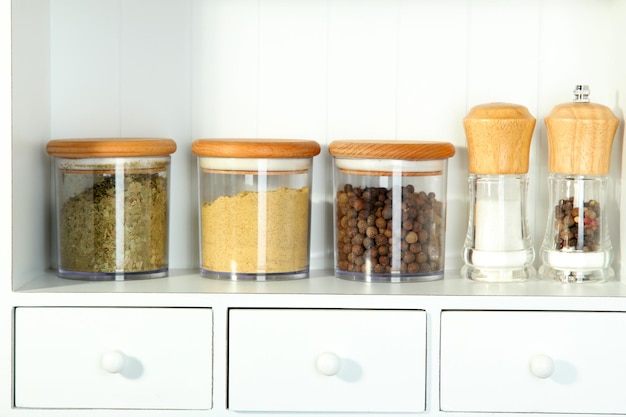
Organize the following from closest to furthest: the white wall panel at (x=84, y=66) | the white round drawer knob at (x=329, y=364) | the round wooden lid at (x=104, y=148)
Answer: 1. the white round drawer knob at (x=329, y=364)
2. the round wooden lid at (x=104, y=148)
3. the white wall panel at (x=84, y=66)

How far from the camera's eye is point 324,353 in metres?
1.33

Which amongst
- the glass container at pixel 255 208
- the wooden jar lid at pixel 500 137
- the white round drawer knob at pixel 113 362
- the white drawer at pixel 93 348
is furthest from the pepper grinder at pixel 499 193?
the white round drawer knob at pixel 113 362

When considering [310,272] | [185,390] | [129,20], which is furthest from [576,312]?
[129,20]

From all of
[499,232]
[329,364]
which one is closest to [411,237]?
[499,232]

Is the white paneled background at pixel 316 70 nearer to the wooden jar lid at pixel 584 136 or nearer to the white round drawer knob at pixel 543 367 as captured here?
the wooden jar lid at pixel 584 136

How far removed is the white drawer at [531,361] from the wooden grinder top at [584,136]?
0.82 feet

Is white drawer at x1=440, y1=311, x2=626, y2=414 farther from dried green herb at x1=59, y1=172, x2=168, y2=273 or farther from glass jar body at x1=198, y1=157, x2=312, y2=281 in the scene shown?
dried green herb at x1=59, y1=172, x2=168, y2=273

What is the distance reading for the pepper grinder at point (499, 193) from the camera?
57.2 inches

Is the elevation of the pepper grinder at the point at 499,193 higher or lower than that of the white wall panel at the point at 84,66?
lower

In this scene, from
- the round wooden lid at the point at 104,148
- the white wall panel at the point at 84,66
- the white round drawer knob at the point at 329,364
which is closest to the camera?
the white round drawer knob at the point at 329,364

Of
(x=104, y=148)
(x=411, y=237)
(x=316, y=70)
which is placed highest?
(x=316, y=70)

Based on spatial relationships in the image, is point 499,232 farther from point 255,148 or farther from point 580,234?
point 255,148

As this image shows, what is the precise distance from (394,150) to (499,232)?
0.69 ft

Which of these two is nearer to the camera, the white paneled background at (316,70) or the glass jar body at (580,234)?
the glass jar body at (580,234)
